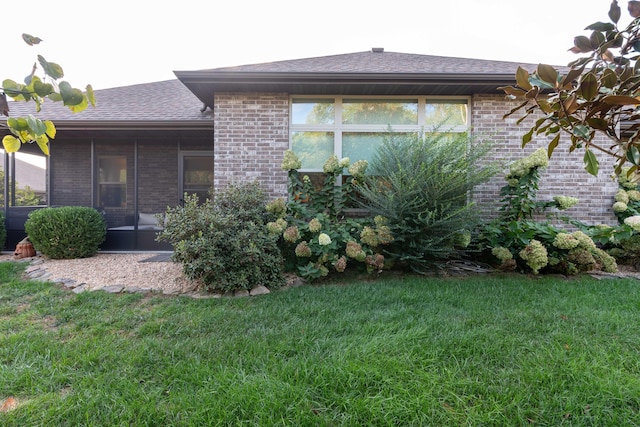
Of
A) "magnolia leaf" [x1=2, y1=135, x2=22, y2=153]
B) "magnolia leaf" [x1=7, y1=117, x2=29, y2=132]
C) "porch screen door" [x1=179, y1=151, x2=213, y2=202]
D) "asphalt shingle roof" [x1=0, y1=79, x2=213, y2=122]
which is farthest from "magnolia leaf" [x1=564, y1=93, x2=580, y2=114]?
"porch screen door" [x1=179, y1=151, x2=213, y2=202]

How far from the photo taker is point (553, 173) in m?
5.02

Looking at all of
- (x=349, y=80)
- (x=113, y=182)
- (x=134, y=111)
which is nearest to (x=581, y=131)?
(x=349, y=80)

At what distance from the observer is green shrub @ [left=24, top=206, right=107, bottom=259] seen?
5.24 meters

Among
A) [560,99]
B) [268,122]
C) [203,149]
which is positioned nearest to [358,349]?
[560,99]

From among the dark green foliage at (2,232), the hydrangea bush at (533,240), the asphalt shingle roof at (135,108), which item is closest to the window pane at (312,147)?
the asphalt shingle roof at (135,108)

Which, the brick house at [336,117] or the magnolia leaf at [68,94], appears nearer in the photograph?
the magnolia leaf at [68,94]

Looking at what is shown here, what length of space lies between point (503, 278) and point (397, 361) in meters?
2.92

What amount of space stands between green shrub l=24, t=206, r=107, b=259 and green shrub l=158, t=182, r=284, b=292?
2.73 metres

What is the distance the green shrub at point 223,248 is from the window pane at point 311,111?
203cm

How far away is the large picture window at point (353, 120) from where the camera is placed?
16.7 ft

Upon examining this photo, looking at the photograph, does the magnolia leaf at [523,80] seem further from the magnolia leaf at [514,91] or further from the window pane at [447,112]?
the window pane at [447,112]

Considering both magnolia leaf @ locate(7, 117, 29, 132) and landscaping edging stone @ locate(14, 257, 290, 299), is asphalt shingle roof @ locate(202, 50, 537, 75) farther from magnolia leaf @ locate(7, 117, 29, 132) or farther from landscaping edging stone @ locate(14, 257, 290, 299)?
magnolia leaf @ locate(7, 117, 29, 132)

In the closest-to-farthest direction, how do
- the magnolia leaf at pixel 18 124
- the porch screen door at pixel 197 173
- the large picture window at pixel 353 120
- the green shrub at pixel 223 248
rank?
the magnolia leaf at pixel 18 124 → the green shrub at pixel 223 248 → the large picture window at pixel 353 120 → the porch screen door at pixel 197 173

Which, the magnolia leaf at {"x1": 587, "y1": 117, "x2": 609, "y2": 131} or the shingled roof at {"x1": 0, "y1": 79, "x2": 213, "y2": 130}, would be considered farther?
the shingled roof at {"x1": 0, "y1": 79, "x2": 213, "y2": 130}
